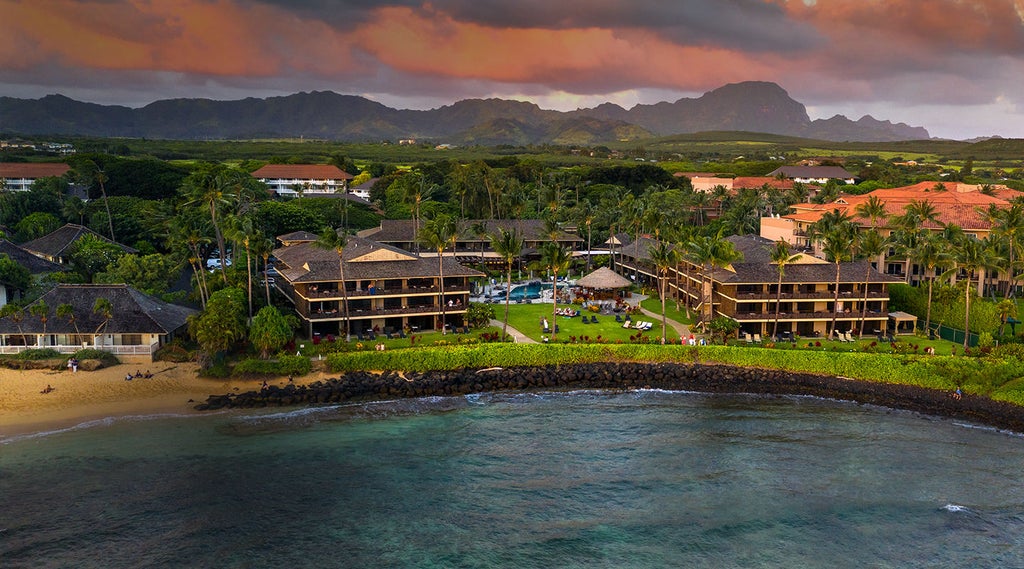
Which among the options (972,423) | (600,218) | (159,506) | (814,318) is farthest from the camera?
(600,218)

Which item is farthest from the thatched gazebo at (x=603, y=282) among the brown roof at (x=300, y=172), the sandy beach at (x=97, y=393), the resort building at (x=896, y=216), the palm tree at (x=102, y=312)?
the brown roof at (x=300, y=172)

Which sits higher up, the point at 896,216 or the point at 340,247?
the point at 896,216

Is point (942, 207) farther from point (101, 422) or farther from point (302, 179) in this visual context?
point (302, 179)

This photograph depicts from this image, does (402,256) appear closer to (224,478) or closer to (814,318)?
(224,478)

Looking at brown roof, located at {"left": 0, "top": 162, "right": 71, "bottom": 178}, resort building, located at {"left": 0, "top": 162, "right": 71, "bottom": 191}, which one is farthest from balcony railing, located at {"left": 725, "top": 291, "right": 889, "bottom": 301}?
brown roof, located at {"left": 0, "top": 162, "right": 71, "bottom": 178}

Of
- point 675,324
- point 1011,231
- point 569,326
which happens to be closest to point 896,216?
point 1011,231

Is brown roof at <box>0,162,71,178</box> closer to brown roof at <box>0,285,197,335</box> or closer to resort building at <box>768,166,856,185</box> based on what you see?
brown roof at <box>0,285,197,335</box>

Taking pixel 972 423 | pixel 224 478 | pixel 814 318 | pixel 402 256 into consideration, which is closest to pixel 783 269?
pixel 814 318
